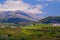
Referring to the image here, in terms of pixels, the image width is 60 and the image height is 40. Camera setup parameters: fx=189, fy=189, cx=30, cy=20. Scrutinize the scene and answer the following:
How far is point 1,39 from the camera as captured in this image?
37.0 metres

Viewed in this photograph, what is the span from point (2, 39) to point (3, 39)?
0.23 meters

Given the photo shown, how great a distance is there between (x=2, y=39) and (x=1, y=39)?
348 mm

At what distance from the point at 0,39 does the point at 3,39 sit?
67cm

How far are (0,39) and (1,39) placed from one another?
0.25m

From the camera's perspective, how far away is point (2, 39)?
37344mm

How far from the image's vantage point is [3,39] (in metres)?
37.2

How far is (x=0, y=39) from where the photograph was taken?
3684 centimetres

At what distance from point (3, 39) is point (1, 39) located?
0.42 metres
